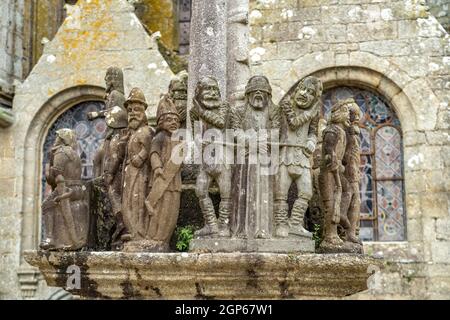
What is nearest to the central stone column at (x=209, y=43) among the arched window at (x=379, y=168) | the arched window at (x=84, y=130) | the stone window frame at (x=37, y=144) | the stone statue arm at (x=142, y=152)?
the stone statue arm at (x=142, y=152)

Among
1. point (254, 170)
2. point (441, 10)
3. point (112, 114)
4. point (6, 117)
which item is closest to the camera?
point (254, 170)

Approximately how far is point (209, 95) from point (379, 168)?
19.3ft

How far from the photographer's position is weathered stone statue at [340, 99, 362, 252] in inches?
226

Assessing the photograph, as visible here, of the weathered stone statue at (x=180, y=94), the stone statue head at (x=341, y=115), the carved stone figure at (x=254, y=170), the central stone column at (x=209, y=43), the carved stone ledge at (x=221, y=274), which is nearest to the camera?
the carved stone ledge at (x=221, y=274)

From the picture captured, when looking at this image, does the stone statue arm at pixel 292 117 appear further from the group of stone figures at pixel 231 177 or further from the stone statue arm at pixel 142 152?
the stone statue arm at pixel 142 152

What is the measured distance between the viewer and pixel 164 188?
17.3 feet

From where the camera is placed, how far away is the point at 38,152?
11.9m

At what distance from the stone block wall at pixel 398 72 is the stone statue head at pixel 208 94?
5.48 m

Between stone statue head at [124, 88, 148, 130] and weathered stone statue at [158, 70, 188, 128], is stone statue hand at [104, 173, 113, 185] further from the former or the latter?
weathered stone statue at [158, 70, 188, 128]

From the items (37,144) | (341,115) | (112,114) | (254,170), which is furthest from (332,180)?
(37,144)

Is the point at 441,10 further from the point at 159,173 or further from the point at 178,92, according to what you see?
the point at 159,173

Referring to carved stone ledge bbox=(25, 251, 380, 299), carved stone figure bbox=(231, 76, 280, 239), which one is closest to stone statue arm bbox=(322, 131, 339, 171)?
carved stone figure bbox=(231, 76, 280, 239)

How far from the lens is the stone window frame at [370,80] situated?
34.4 ft

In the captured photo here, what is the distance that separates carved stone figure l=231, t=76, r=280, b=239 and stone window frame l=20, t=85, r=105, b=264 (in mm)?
6661
